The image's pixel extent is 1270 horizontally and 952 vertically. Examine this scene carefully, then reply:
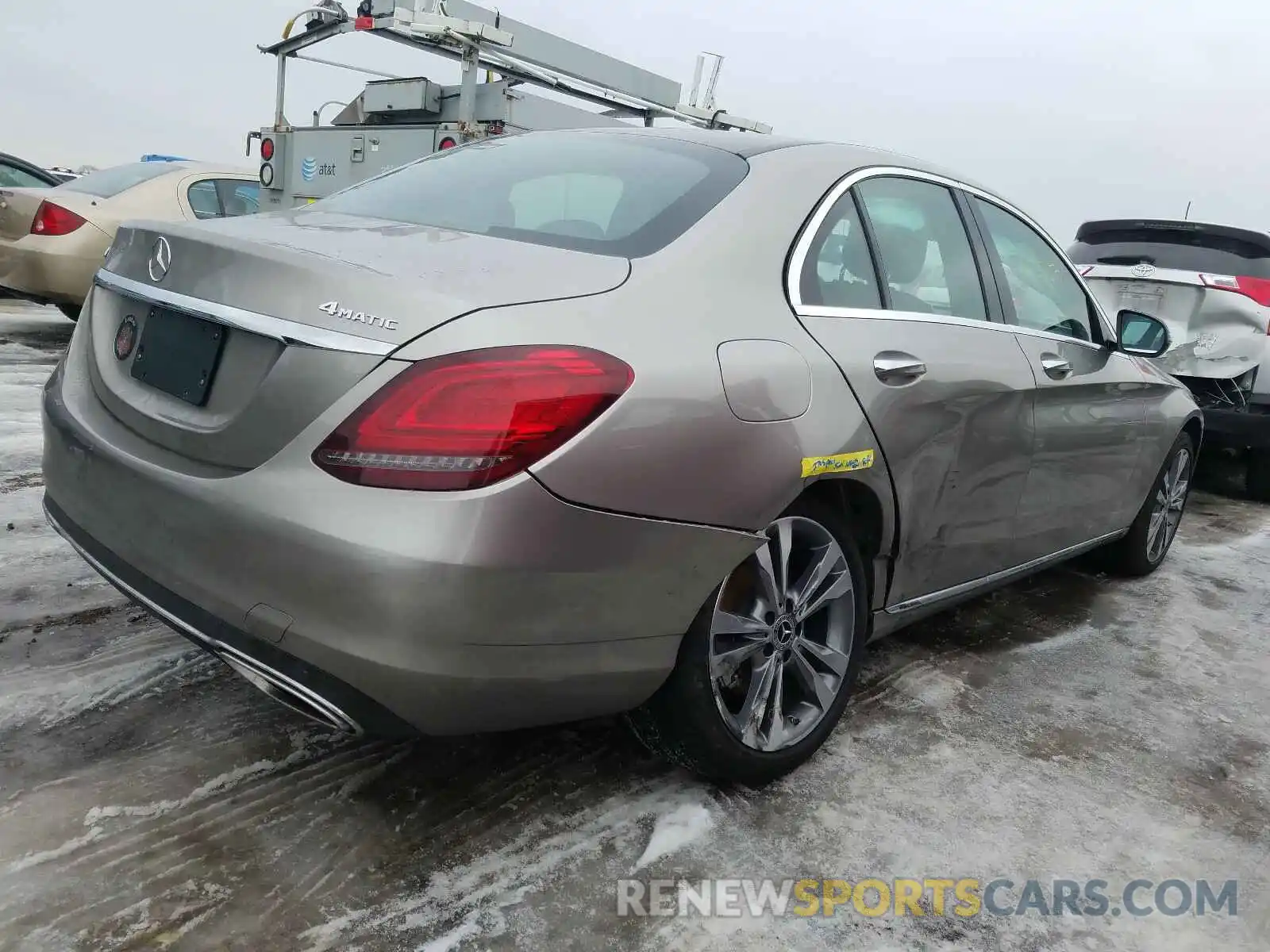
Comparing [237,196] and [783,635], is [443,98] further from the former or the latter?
[783,635]

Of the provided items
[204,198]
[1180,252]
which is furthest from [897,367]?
[204,198]

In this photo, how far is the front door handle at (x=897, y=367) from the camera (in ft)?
8.14

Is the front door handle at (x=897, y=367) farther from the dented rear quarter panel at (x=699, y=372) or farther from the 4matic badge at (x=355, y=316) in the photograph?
the 4matic badge at (x=355, y=316)

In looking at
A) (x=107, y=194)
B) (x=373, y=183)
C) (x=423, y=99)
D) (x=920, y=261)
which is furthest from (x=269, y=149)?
(x=920, y=261)

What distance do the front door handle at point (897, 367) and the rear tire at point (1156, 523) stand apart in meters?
2.23

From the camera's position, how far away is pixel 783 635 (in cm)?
240

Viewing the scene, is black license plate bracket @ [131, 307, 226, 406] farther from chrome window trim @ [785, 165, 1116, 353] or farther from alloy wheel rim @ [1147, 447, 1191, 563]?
alloy wheel rim @ [1147, 447, 1191, 563]

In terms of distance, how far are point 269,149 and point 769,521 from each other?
899cm

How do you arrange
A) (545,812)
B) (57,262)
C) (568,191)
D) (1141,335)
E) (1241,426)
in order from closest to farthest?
(545,812), (568,191), (1141,335), (1241,426), (57,262)

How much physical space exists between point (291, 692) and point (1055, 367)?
2.52 meters

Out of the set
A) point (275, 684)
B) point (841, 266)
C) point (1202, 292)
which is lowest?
point (275, 684)

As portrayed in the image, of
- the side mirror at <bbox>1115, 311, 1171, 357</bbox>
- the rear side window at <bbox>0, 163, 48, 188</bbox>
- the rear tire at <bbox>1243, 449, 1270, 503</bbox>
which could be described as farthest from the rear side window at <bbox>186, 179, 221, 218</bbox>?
the rear tire at <bbox>1243, 449, 1270, 503</bbox>

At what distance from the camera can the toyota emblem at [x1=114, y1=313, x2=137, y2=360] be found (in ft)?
7.18

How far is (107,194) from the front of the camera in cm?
745
